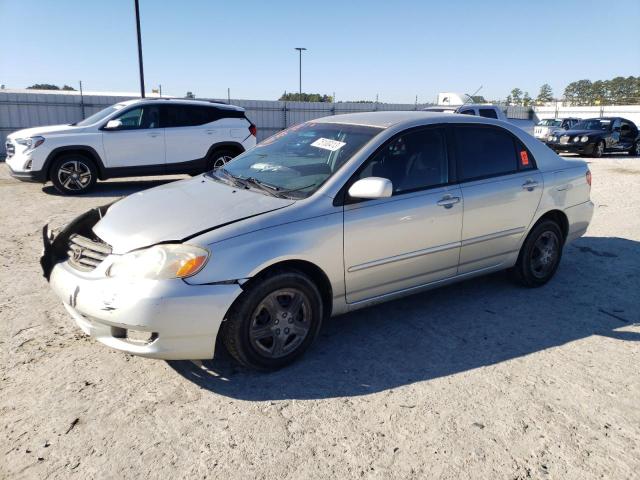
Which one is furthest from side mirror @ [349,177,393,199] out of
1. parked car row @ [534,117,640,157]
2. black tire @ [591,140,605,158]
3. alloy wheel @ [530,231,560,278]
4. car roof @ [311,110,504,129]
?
black tire @ [591,140,605,158]

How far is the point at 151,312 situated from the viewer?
284cm

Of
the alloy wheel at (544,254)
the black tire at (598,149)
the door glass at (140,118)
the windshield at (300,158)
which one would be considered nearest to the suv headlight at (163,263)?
the windshield at (300,158)

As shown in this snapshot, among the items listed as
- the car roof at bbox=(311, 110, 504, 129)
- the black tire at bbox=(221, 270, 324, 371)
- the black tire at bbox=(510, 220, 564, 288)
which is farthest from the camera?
the black tire at bbox=(510, 220, 564, 288)

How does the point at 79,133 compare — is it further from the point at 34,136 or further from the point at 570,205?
the point at 570,205

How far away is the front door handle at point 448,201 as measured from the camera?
3898 millimetres

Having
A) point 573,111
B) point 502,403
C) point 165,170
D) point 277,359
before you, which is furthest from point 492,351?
point 573,111

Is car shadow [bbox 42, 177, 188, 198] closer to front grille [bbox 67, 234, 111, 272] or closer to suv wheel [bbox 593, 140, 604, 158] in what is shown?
front grille [bbox 67, 234, 111, 272]

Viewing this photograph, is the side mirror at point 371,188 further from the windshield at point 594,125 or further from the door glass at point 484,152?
the windshield at point 594,125

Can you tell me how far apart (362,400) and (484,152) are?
2.48m

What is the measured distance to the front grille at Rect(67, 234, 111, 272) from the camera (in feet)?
10.4

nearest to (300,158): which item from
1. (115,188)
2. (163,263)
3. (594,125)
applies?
→ (163,263)

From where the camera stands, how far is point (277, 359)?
3277 mm

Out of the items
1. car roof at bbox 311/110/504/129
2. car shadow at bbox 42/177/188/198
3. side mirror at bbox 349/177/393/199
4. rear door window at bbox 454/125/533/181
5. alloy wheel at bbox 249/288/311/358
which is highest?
car roof at bbox 311/110/504/129

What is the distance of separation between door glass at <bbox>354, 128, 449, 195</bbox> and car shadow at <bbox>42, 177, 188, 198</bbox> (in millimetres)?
7258
